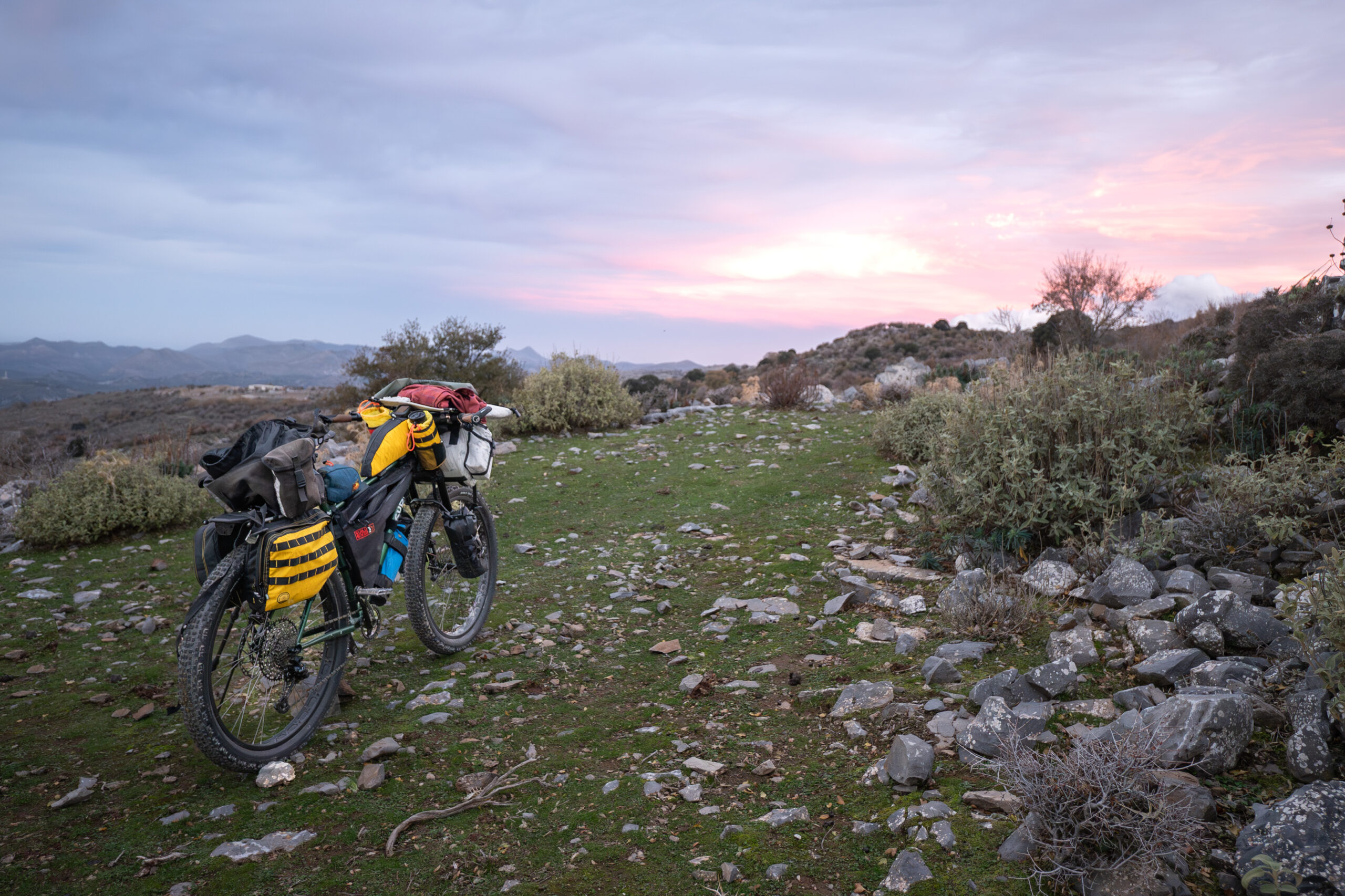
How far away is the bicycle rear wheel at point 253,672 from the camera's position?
10.1ft

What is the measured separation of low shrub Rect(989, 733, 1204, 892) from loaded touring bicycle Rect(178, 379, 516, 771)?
319cm

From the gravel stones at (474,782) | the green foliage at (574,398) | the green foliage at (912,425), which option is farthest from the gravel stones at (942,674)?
the green foliage at (574,398)

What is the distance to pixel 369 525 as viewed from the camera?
405 centimetres

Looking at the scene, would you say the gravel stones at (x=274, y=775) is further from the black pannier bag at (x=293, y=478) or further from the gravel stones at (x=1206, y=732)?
the gravel stones at (x=1206, y=732)

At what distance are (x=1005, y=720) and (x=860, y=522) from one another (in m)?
4.18

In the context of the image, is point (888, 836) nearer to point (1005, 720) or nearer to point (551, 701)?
point (1005, 720)

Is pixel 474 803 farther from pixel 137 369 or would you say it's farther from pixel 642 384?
pixel 137 369

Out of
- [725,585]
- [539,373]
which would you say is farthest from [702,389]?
[725,585]

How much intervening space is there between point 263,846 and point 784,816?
6.73 ft

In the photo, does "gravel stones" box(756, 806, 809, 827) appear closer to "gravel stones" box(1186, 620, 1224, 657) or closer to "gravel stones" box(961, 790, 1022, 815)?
"gravel stones" box(961, 790, 1022, 815)

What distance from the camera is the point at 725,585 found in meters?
5.80

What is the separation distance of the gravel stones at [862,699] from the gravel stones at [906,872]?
1.08 meters

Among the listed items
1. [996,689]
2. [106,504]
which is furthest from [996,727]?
[106,504]

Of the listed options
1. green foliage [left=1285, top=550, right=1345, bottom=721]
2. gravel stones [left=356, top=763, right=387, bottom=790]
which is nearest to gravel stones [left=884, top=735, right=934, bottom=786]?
green foliage [left=1285, top=550, right=1345, bottom=721]
